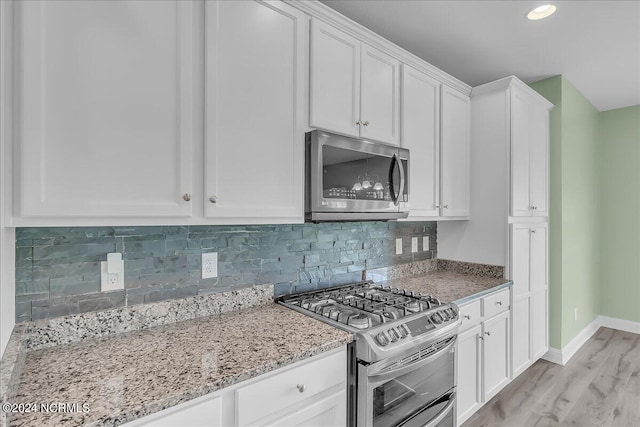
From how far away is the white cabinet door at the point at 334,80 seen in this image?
5.44ft

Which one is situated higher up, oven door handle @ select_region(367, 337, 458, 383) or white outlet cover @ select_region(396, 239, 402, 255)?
white outlet cover @ select_region(396, 239, 402, 255)

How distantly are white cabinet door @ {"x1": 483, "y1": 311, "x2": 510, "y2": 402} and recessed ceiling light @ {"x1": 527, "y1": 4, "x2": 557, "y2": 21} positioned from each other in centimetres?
196

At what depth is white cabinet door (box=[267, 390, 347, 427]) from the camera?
1.19 meters

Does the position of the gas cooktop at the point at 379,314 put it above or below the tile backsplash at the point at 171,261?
below

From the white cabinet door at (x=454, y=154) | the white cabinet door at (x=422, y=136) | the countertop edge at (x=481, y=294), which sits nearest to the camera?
the countertop edge at (x=481, y=294)

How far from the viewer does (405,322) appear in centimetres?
154

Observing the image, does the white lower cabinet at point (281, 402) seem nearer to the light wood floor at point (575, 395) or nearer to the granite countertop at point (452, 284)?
Result: the granite countertop at point (452, 284)

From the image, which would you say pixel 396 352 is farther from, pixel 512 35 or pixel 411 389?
pixel 512 35

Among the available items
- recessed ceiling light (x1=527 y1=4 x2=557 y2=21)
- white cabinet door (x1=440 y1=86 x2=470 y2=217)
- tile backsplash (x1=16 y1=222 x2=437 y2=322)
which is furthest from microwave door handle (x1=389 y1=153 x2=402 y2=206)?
recessed ceiling light (x1=527 y1=4 x2=557 y2=21)

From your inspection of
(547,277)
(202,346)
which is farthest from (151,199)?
(547,277)

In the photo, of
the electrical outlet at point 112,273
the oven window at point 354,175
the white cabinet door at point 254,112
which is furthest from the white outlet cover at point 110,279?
the oven window at point 354,175

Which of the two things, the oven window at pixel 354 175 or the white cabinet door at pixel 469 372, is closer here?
the oven window at pixel 354 175

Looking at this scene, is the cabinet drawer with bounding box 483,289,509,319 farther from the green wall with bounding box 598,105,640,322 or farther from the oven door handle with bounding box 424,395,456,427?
the green wall with bounding box 598,105,640,322

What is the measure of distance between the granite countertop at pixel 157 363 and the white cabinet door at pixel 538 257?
220 centimetres
